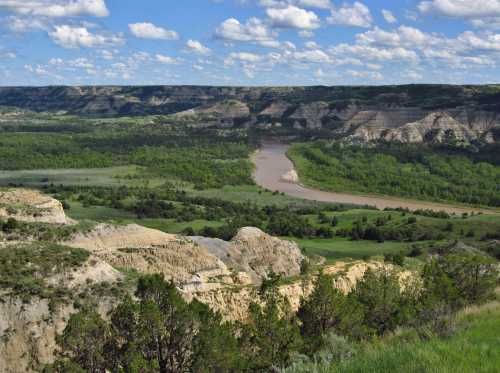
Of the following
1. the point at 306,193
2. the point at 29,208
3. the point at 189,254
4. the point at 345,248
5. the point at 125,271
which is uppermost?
the point at 29,208

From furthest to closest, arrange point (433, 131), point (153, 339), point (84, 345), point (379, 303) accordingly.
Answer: point (433, 131) < point (379, 303) < point (153, 339) < point (84, 345)

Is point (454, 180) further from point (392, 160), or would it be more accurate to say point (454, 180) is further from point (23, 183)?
point (23, 183)

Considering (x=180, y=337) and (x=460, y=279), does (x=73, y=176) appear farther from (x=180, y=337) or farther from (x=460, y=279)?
(x=180, y=337)

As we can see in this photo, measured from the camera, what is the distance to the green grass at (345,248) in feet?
196

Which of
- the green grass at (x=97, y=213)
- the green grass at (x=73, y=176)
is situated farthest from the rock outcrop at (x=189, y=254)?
the green grass at (x=73, y=176)

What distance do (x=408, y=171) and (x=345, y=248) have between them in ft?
242

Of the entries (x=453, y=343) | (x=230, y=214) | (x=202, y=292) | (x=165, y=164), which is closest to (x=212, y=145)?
(x=165, y=164)

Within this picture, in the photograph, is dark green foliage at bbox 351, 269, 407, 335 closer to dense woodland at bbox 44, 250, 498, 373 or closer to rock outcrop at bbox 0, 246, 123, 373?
dense woodland at bbox 44, 250, 498, 373

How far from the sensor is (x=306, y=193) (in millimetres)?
113875

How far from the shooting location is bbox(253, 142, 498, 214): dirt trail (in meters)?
103

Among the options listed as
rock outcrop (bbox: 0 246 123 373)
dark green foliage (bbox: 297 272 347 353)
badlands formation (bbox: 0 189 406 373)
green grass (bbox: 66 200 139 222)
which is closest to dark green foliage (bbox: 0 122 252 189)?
green grass (bbox: 66 200 139 222)

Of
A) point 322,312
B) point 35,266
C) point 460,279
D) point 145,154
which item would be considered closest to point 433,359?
point 322,312

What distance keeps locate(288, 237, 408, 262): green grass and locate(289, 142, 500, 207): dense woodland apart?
43.7 meters

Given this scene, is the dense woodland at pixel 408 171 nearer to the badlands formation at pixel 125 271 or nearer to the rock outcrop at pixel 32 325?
the badlands formation at pixel 125 271
